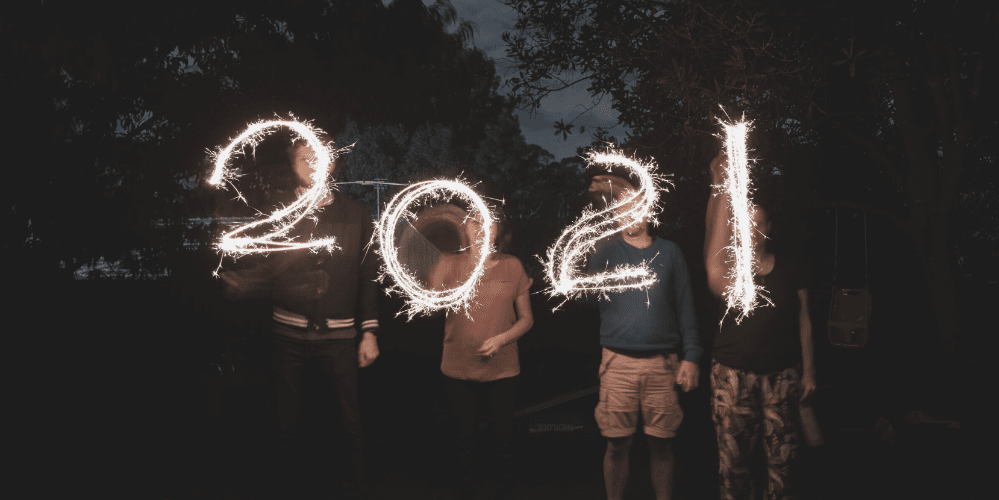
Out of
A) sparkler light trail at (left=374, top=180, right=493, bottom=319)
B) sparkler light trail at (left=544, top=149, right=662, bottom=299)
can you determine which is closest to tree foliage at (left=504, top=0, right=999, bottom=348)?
sparkler light trail at (left=544, top=149, right=662, bottom=299)

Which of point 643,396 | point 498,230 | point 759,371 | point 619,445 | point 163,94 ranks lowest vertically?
point 619,445

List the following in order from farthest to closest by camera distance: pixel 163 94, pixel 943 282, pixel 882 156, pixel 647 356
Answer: pixel 163 94 < pixel 882 156 < pixel 943 282 < pixel 647 356

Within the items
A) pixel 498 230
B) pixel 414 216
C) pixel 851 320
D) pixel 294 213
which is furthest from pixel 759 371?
pixel 294 213

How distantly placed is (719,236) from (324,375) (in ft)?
7.93

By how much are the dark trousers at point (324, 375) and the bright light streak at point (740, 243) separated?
7.32ft

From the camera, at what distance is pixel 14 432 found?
652cm

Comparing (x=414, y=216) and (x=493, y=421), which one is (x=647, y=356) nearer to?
(x=493, y=421)

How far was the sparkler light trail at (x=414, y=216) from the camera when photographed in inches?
153

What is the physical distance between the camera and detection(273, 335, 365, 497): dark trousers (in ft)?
12.2

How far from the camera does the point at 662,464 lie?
3592 mm

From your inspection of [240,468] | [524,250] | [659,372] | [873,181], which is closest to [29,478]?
[240,468]

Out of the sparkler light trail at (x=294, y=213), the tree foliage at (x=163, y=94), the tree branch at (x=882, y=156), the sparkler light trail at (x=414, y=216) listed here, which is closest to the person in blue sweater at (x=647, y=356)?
the sparkler light trail at (x=414, y=216)

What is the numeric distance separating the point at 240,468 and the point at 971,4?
6.59 m

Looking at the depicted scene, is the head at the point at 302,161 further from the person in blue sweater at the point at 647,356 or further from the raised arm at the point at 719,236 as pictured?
the raised arm at the point at 719,236
